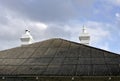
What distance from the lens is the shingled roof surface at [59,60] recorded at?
19625 millimetres

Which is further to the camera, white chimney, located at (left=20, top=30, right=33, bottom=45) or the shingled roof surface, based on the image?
white chimney, located at (left=20, top=30, right=33, bottom=45)

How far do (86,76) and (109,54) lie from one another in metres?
4.15

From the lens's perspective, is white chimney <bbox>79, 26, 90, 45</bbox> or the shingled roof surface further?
white chimney <bbox>79, 26, 90, 45</bbox>

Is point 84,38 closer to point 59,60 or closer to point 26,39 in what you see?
point 26,39

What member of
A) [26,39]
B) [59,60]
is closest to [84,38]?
[26,39]

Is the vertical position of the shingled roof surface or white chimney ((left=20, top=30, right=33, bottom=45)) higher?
white chimney ((left=20, top=30, right=33, bottom=45))

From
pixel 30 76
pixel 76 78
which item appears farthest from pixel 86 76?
pixel 30 76

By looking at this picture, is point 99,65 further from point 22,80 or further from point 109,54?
point 22,80

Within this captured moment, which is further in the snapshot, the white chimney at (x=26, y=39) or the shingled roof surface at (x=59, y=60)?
the white chimney at (x=26, y=39)

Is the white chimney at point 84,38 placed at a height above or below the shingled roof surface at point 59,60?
above

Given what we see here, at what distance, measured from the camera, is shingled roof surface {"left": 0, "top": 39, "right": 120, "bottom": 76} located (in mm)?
19625

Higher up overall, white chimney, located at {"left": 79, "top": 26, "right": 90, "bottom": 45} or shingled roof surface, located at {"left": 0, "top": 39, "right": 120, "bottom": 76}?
white chimney, located at {"left": 79, "top": 26, "right": 90, "bottom": 45}

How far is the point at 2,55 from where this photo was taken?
77.1ft

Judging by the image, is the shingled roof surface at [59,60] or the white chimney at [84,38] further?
the white chimney at [84,38]
